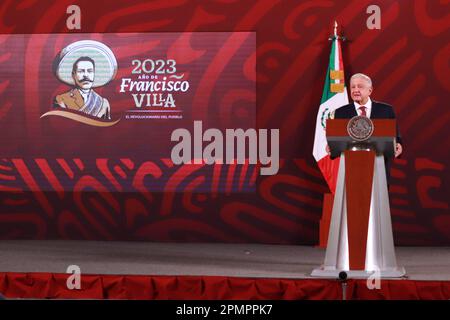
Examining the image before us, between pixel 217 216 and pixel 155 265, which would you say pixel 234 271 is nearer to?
pixel 155 265

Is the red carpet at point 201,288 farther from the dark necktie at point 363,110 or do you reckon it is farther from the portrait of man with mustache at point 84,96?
the portrait of man with mustache at point 84,96

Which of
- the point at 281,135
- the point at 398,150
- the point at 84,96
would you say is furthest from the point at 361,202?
the point at 84,96

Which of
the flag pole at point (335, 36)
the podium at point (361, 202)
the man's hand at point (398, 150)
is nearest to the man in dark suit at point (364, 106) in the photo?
the man's hand at point (398, 150)

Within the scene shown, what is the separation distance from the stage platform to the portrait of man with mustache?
3.97 ft

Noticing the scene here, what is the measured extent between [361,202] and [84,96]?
338 centimetres

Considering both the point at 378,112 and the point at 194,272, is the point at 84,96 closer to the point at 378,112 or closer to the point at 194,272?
the point at 194,272

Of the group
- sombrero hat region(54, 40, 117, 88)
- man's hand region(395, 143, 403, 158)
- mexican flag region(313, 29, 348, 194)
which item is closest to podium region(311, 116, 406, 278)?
man's hand region(395, 143, 403, 158)

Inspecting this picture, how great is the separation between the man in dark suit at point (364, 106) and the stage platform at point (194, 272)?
889mm

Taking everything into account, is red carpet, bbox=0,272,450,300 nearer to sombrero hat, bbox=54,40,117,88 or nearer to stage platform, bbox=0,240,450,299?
stage platform, bbox=0,240,450,299

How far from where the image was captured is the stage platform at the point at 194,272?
5648mm

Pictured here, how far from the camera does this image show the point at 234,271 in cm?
628

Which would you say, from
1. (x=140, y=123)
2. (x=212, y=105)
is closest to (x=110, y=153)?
(x=140, y=123)

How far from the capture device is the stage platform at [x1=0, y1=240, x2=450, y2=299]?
5.65 m

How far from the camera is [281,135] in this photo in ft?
27.1
